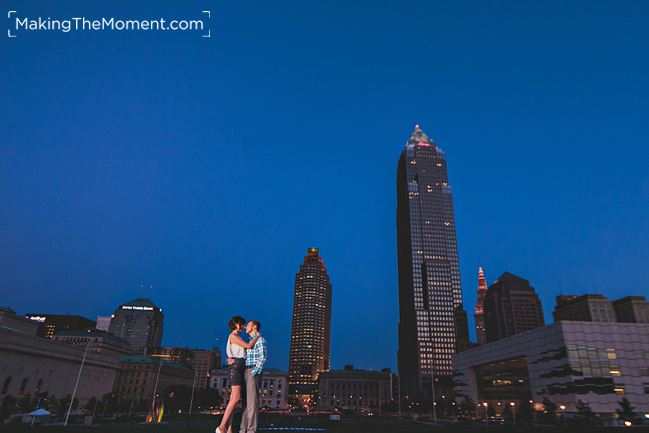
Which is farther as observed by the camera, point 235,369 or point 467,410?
point 467,410

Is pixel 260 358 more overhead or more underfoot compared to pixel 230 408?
more overhead

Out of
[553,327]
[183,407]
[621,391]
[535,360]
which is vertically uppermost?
[553,327]

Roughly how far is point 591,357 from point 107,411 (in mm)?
107363

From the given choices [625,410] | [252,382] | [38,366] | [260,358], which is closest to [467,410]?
[625,410]

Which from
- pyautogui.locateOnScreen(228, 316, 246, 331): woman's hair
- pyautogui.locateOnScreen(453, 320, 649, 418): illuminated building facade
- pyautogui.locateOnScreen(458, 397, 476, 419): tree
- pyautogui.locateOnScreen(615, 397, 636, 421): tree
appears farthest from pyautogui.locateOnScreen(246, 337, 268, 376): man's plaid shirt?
pyautogui.locateOnScreen(458, 397, 476, 419): tree

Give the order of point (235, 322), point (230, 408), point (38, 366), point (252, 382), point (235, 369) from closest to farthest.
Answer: point (230, 408) → point (235, 369) → point (252, 382) → point (235, 322) → point (38, 366)

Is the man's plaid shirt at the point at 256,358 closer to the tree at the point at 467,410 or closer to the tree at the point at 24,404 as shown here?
the tree at the point at 24,404

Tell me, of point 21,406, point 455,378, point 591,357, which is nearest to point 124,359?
point 21,406

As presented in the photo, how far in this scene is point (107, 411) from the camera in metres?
87.8

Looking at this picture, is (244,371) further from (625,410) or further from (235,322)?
(625,410)

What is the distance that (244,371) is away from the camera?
31.3ft

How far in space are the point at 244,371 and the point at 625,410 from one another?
93954mm

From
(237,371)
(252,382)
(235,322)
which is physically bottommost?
(252,382)

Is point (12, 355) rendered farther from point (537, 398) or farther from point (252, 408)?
point (537, 398)
